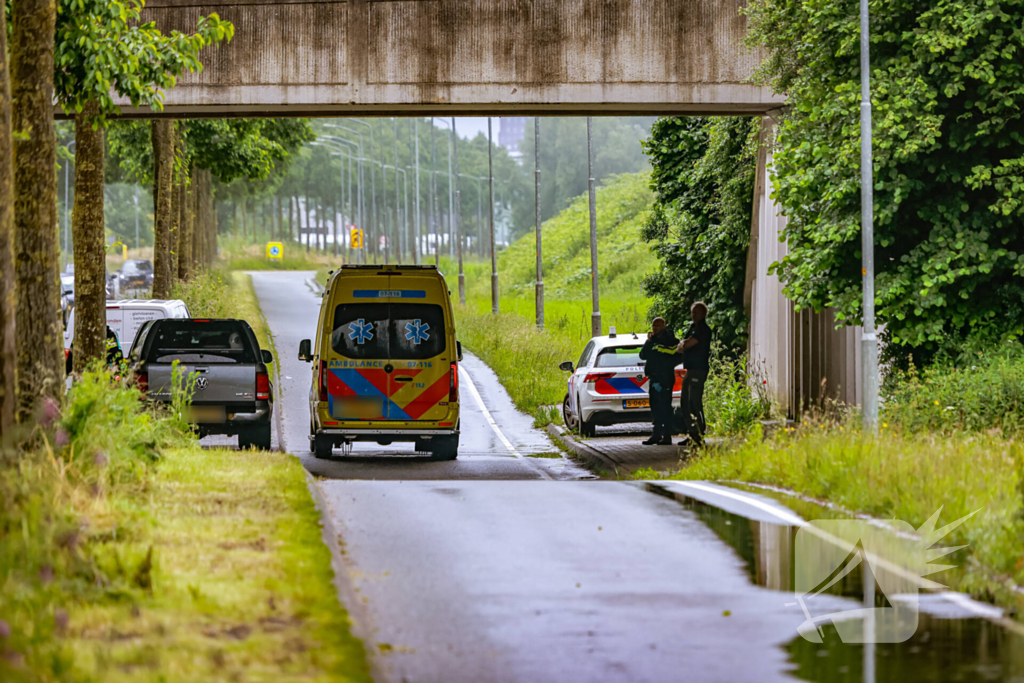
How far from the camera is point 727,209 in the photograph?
73.0 ft

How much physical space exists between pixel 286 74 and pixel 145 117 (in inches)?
108

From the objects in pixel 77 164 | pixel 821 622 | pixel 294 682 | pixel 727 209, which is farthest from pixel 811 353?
pixel 294 682

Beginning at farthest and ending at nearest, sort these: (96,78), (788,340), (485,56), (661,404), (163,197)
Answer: (163,197) → (788,340) → (485,56) → (661,404) → (96,78)

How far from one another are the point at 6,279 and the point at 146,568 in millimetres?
2833

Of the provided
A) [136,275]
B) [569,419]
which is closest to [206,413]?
[569,419]

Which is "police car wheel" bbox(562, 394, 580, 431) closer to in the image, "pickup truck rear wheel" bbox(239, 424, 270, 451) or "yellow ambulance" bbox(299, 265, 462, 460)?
"yellow ambulance" bbox(299, 265, 462, 460)

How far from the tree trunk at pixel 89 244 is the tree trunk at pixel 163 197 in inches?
432

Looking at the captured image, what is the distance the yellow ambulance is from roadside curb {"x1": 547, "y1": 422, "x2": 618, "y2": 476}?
7.50ft

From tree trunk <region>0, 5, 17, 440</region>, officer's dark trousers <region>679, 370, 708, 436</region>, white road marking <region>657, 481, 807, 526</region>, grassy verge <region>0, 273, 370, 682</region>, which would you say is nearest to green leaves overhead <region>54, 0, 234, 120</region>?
grassy verge <region>0, 273, 370, 682</region>

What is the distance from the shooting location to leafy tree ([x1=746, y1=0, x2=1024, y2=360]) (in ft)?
49.8

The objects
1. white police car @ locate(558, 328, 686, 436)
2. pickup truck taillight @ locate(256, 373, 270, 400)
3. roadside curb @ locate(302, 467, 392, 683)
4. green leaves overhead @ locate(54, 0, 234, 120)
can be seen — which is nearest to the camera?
roadside curb @ locate(302, 467, 392, 683)

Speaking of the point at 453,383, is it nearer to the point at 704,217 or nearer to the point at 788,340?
the point at 788,340

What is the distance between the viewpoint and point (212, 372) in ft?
53.5

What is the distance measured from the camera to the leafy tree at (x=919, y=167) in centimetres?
1516
